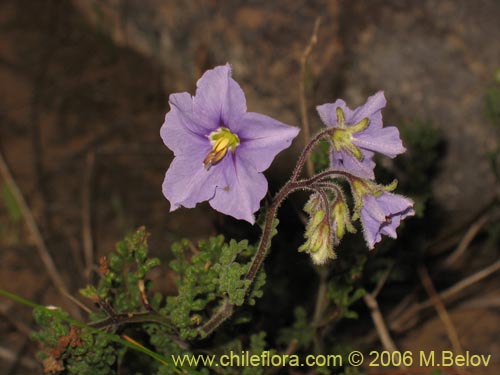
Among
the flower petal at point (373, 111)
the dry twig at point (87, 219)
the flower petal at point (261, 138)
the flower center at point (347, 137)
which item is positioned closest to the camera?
the flower petal at point (261, 138)

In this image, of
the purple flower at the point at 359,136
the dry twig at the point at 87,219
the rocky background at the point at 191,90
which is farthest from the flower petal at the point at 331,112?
the dry twig at the point at 87,219

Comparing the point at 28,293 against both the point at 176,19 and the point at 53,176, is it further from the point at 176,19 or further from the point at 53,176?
the point at 176,19

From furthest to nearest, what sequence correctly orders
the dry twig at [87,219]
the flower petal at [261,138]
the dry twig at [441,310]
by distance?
the dry twig at [87,219]
the dry twig at [441,310]
the flower petal at [261,138]

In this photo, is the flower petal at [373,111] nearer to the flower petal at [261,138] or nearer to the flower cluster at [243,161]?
the flower cluster at [243,161]

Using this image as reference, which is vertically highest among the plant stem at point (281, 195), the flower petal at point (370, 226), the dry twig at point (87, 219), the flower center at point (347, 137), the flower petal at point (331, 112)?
the dry twig at point (87, 219)

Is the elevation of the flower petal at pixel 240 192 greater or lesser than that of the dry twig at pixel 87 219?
lesser

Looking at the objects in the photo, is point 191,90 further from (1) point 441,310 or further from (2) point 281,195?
(2) point 281,195

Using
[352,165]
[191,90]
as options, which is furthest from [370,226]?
[191,90]

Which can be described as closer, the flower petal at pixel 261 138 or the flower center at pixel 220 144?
the flower petal at pixel 261 138
